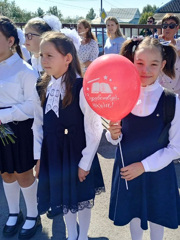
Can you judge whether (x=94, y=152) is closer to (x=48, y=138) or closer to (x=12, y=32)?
(x=48, y=138)

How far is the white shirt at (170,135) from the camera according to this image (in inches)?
63.1

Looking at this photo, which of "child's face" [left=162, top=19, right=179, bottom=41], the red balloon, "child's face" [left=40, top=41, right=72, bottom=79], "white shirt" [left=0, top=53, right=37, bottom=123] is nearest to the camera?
the red balloon

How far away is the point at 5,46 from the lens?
2039mm

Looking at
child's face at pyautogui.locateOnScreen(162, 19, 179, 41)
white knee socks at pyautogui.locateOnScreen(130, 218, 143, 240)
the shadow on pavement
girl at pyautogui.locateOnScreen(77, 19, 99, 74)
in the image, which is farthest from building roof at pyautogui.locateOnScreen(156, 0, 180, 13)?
white knee socks at pyautogui.locateOnScreen(130, 218, 143, 240)

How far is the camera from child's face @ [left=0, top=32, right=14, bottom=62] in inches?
79.4

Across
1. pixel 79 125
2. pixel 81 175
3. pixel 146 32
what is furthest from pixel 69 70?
pixel 146 32

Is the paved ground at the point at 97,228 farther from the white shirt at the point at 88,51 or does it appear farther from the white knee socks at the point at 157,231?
the white shirt at the point at 88,51

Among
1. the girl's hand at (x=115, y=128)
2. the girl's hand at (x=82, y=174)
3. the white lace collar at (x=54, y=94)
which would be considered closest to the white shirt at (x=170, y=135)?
the girl's hand at (x=115, y=128)

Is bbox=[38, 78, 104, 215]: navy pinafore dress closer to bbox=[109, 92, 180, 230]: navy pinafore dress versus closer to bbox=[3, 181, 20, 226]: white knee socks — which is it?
bbox=[109, 92, 180, 230]: navy pinafore dress

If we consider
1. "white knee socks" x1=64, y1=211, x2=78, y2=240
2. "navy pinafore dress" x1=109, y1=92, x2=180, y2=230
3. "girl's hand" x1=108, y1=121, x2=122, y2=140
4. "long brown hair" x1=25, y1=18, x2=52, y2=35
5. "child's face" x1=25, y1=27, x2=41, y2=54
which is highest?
"long brown hair" x1=25, y1=18, x2=52, y2=35

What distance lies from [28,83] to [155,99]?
971mm

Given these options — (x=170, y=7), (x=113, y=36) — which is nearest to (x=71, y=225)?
(x=113, y=36)

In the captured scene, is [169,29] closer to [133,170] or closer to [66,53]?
[66,53]

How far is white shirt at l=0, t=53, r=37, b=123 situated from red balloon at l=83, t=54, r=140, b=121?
718mm
